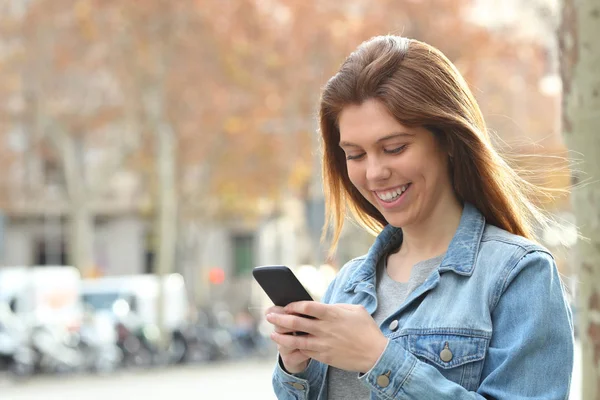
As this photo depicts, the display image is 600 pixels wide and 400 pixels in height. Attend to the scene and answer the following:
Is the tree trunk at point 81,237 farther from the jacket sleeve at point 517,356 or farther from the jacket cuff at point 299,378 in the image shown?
the jacket sleeve at point 517,356

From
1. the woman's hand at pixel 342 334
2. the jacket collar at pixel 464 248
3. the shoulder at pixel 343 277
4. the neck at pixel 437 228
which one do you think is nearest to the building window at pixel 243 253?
the shoulder at pixel 343 277

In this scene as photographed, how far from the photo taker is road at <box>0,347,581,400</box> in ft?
52.3

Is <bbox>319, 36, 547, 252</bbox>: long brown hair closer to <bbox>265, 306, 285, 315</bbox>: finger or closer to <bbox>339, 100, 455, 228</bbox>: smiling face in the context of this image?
<bbox>339, 100, 455, 228</bbox>: smiling face

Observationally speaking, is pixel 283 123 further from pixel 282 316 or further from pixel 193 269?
pixel 282 316

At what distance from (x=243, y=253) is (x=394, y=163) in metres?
44.3

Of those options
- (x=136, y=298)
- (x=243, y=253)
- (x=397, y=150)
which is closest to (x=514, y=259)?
(x=397, y=150)

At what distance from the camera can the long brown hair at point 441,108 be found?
2156mm

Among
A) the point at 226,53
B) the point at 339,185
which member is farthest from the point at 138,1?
the point at 339,185

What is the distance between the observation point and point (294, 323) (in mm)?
2068

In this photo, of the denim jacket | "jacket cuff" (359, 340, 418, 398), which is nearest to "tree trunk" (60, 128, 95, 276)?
the denim jacket

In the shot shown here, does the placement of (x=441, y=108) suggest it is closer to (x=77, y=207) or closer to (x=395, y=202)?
(x=395, y=202)

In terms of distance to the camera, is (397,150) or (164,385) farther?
(164,385)

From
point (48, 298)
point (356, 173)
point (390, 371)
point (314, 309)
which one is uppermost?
point (356, 173)

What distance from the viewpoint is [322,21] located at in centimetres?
2392
